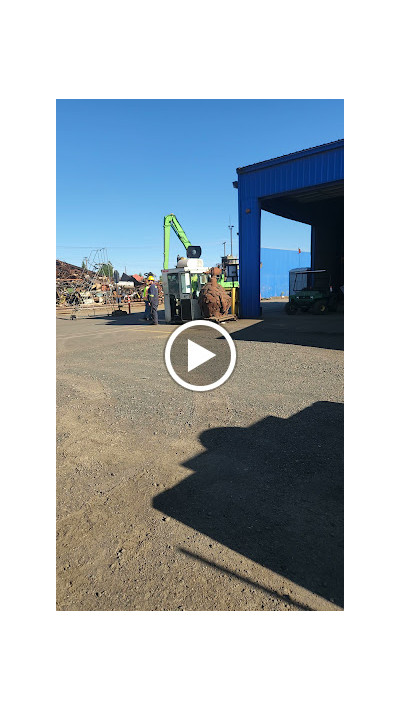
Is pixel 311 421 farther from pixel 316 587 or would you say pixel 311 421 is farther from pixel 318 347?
pixel 318 347

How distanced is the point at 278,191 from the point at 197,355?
959 centimetres

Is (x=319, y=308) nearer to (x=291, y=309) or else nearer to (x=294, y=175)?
(x=291, y=309)

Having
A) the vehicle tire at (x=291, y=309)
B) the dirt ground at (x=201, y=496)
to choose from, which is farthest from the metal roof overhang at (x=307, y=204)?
the dirt ground at (x=201, y=496)

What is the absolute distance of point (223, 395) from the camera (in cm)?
525

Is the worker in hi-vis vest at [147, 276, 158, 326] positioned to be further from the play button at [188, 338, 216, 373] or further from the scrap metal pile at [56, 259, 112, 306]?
the scrap metal pile at [56, 259, 112, 306]

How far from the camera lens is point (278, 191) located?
14.4 metres

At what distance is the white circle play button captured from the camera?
18.8 feet

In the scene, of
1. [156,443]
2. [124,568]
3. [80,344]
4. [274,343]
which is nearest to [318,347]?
[274,343]

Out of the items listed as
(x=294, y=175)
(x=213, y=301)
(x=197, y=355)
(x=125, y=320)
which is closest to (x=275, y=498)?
(x=197, y=355)

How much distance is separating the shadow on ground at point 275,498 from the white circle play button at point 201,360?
1.35m

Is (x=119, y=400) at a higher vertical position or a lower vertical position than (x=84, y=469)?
higher

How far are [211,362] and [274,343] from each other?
2.44 metres

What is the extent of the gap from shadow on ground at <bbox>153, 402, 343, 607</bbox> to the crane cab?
10.4 metres

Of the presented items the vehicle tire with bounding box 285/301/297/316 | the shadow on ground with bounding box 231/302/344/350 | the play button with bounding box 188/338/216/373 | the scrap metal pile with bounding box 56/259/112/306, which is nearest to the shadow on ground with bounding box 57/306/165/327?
the shadow on ground with bounding box 231/302/344/350
